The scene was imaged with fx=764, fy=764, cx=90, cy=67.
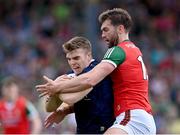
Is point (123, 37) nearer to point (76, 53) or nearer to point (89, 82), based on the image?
point (76, 53)

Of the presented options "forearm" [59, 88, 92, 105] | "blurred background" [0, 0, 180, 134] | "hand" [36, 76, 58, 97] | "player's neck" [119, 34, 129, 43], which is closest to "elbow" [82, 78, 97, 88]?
"forearm" [59, 88, 92, 105]

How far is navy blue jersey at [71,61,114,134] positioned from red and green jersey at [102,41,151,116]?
16cm

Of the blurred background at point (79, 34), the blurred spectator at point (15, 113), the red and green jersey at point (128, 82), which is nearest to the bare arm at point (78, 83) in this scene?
the red and green jersey at point (128, 82)

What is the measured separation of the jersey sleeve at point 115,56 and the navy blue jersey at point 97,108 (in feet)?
1.32

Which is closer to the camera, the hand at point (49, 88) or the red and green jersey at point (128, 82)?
the hand at point (49, 88)

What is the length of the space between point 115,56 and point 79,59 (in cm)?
54

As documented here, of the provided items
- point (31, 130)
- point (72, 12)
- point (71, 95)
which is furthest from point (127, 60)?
point (72, 12)

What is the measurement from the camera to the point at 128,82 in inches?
305

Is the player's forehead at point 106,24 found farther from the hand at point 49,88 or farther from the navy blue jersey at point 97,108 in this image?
the hand at point 49,88

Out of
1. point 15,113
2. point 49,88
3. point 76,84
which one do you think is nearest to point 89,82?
point 76,84

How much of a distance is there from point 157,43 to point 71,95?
11210mm

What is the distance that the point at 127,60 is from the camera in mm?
7750

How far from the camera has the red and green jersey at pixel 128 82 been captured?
7.74 metres

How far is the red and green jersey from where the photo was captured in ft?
25.4
